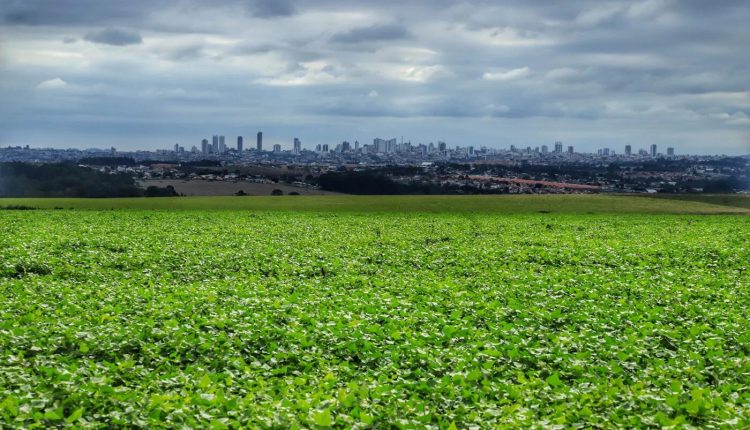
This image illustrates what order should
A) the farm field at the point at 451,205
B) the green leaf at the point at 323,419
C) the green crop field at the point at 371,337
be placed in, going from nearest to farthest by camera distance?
the green leaf at the point at 323,419, the green crop field at the point at 371,337, the farm field at the point at 451,205

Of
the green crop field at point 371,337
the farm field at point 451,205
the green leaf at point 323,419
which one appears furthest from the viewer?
the farm field at point 451,205

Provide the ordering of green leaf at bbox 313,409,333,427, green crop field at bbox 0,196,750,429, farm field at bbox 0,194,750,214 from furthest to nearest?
1. farm field at bbox 0,194,750,214
2. green crop field at bbox 0,196,750,429
3. green leaf at bbox 313,409,333,427

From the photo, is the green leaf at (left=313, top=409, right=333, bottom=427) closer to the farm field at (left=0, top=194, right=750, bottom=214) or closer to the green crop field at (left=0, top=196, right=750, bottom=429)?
the green crop field at (left=0, top=196, right=750, bottom=429)

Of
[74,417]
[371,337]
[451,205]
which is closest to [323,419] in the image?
[74,417]

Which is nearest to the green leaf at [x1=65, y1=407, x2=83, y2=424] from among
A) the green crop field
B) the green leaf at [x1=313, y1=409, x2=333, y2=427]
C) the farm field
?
the green crop field

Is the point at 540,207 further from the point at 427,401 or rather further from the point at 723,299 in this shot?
the point at 427,401

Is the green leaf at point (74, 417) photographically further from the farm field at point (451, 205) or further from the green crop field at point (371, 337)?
the farm field at point (451, 205)

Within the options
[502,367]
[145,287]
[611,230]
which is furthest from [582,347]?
[611,230]

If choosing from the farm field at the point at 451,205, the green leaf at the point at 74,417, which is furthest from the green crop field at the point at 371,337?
the farm field at the point at 451,205
